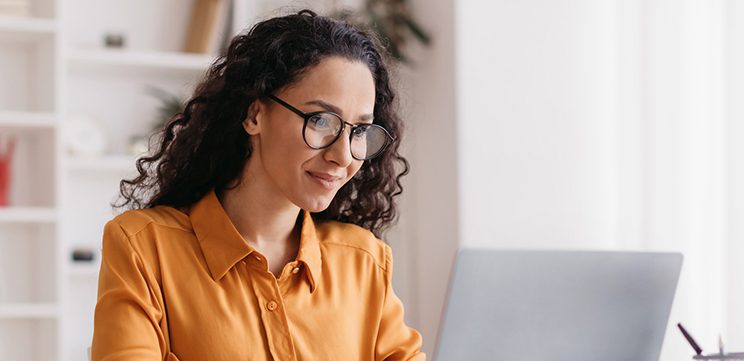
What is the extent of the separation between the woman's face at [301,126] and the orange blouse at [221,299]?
134 millimetres

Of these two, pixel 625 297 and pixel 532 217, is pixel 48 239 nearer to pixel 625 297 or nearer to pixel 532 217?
pixel 532 217

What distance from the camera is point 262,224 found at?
1611mm

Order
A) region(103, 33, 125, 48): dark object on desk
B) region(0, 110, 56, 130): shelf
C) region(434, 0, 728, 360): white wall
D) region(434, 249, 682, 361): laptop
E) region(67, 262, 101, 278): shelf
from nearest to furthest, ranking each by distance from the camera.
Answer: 1. region(434, 249, 682, 361): laptop
2. region(434, 0, 728, 360): white wall
3. region(0, 110, 56, 130): shelf
4. region(67, 262, 101, 278): shelf
5. region(103, 33, 125, 48): dark object on desk

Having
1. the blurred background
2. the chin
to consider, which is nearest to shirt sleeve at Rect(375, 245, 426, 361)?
the chin

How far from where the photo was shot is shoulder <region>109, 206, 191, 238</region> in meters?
1.52

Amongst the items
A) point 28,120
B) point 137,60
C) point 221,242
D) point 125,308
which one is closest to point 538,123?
point 137,60

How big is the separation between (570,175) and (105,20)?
1727 millimetres

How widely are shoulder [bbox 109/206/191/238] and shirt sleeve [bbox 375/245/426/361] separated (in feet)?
1.20

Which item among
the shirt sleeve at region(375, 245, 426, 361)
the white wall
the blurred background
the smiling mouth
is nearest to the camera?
the smiling mouth

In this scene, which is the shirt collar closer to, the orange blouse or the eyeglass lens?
the orange blouse

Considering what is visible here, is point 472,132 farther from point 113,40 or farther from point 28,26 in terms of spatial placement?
point 28,26

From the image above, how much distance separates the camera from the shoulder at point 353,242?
1719 millimetres

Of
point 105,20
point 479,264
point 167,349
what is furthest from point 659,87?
point 105,20

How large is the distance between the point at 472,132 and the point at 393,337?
1446 millimetres
